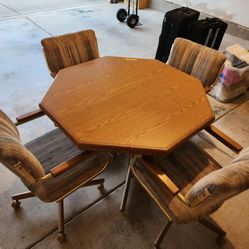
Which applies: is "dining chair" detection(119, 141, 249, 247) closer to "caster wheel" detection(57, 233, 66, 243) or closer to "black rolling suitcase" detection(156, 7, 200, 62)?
"caster wheel" detection(57, 233, 66, 243)

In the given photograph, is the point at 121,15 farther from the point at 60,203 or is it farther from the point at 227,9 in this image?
the point at 60,203

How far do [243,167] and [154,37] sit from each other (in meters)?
3.69

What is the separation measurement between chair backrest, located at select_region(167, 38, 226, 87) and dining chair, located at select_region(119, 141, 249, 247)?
67 cm

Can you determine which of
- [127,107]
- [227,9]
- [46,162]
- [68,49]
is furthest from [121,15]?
[46,162]

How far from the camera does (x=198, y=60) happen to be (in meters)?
1.93

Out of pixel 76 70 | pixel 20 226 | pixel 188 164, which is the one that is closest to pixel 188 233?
pixel 188 164

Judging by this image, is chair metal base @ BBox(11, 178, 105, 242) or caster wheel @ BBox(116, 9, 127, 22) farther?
caster wheel @ BBox(116, 9, 127, 22)

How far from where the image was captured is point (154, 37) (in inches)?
166

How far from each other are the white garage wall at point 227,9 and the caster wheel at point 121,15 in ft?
4.64

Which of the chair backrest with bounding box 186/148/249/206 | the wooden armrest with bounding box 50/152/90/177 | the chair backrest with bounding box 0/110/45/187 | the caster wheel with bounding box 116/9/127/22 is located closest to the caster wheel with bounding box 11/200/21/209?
the chair backrest with bounding box 0/110/45/187

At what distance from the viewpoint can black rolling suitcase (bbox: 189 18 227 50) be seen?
2770mm

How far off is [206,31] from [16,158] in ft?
8.61

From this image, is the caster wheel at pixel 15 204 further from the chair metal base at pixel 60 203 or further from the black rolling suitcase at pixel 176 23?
the black rolling suitcase at pixel 176 23

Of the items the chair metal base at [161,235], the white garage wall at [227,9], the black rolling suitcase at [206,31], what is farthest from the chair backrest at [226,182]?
→ the white garage wall at [227,9]
